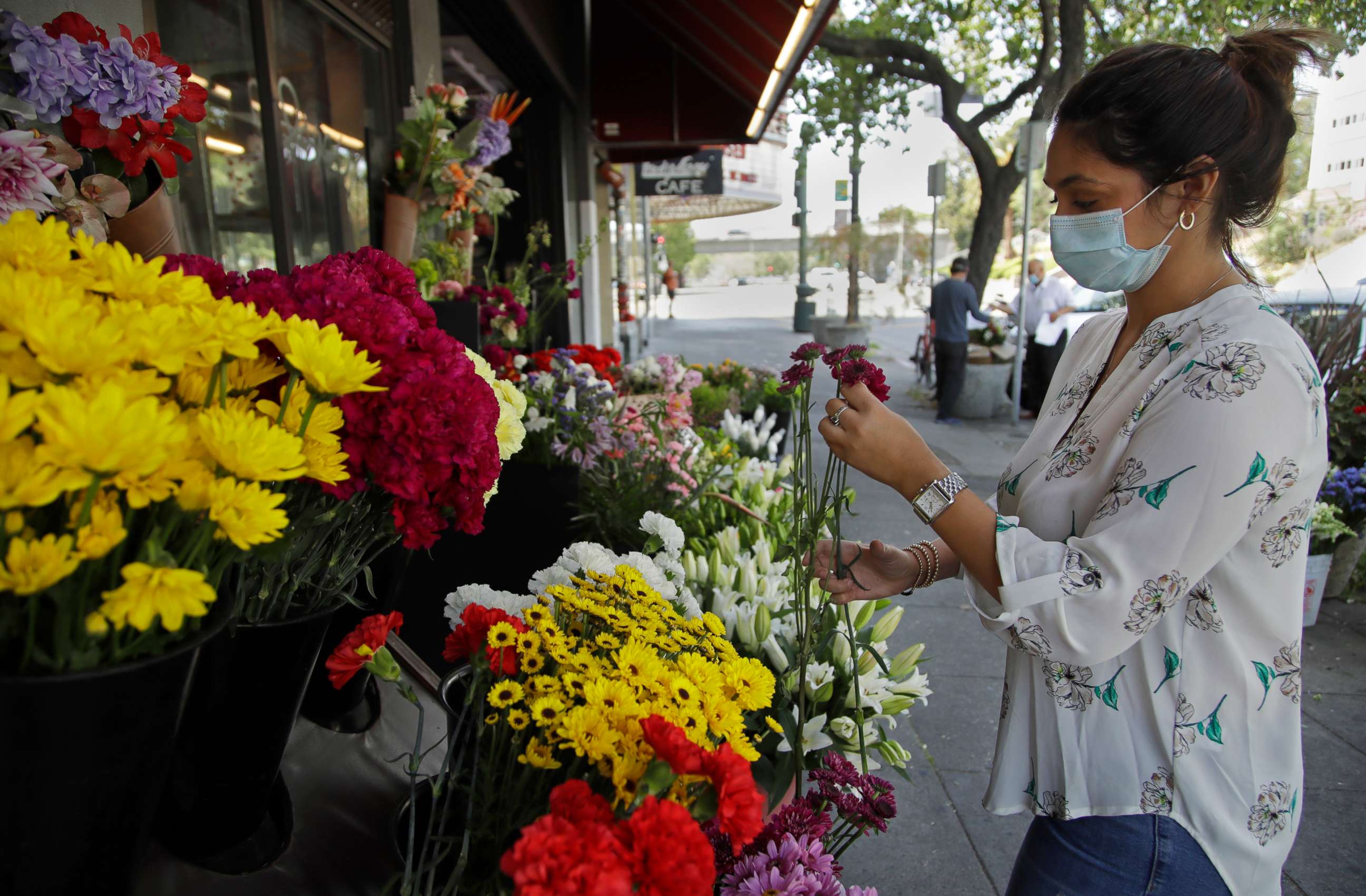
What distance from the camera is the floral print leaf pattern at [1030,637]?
1.19 meters

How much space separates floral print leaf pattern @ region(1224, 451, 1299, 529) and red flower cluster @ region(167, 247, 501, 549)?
94 centimetres

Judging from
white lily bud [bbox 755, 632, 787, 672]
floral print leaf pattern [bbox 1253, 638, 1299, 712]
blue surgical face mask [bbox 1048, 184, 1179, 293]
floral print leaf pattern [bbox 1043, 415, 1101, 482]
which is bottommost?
white lily bud [bbox 755, 632, 787, 672]

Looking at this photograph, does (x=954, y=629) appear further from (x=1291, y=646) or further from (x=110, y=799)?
(x=110, y=799)

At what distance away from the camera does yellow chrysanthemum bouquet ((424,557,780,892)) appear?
2.19ft

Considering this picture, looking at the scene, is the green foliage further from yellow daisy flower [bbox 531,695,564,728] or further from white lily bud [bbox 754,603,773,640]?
yellow daisy flower [bbox 531,695,564,728]

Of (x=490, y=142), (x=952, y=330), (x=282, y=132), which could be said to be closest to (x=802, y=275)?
(x=952, y=330)

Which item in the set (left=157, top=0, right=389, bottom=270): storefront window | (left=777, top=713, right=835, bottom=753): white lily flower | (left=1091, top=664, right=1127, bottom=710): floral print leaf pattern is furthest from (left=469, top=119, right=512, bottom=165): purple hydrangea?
(left=1091, top=664, right=1127, bottom=710): floral print leaf pattern

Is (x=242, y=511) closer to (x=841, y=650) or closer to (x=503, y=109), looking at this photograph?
(x=841, y=650)

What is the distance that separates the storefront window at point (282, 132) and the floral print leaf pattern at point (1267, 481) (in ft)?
7.22

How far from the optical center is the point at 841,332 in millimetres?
19922

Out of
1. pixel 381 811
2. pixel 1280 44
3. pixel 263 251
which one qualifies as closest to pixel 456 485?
pixel 381 811

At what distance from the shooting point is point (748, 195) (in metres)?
25.5

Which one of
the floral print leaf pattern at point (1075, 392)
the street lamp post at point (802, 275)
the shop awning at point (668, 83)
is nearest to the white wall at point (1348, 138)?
the shop awning at point (668, 83)

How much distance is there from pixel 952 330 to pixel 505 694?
373 inches
